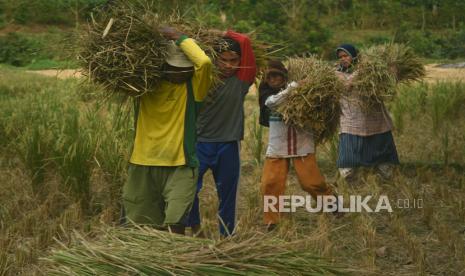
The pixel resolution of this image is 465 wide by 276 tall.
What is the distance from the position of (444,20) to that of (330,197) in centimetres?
1825

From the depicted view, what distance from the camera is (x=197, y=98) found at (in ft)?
15.2

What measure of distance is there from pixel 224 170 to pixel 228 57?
706 mm

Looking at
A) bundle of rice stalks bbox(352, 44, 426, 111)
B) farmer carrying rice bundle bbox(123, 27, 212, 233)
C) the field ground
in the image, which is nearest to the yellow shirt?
farmer carrying rice bundle bbox(123, 27, 212, 233)

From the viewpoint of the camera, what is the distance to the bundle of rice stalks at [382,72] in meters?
6.69

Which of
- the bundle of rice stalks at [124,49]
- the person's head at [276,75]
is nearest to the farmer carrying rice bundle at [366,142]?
the person's head at [276,75]

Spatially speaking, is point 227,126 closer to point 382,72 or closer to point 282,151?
point 282,151

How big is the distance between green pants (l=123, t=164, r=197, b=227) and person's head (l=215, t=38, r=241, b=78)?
0.80 metres

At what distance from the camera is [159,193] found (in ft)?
15.5

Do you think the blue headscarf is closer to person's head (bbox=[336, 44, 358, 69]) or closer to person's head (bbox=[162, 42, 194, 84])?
person's head (bbox=[336, 44, 358, 69])

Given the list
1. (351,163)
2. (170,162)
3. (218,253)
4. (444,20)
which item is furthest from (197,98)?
(444,20)

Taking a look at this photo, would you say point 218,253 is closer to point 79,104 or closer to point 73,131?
point 73,131

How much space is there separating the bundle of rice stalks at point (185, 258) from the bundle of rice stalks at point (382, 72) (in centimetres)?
336

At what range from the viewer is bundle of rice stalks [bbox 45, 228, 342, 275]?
324cm

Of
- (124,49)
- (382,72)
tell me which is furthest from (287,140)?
(124,49)
